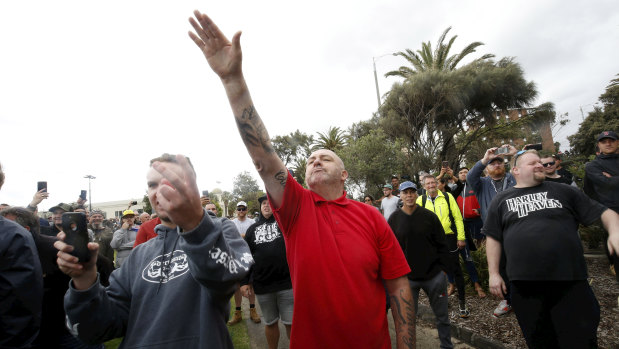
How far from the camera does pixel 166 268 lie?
1728 millimetres

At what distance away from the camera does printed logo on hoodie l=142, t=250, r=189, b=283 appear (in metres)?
1.70

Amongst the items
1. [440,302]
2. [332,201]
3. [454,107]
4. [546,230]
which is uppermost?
[454,107]

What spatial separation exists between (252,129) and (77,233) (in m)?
0.92

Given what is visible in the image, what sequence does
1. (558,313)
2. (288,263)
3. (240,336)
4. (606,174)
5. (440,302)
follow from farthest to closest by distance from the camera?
(240,336)
(606,174)
(440,302)
(558,313)
(288,263)

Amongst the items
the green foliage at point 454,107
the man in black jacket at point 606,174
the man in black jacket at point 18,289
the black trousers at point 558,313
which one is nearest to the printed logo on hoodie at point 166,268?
the man in black jacket at point 18,289

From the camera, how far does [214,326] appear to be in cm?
161

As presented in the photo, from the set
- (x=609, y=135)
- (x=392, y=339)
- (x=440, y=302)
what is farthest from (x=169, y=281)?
(x=609, y=135)

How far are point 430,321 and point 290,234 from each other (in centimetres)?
430

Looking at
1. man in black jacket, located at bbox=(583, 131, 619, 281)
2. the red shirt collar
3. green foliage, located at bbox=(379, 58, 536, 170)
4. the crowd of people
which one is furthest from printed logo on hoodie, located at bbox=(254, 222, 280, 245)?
green foliage, located at bbox=(379, 58, 536, 170)

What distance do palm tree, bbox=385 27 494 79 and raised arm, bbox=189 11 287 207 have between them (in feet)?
75.5

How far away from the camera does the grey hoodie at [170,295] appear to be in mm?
1306

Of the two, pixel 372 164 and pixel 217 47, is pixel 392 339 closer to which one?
pixel 217 47

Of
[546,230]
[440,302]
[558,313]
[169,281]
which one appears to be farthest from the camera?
[440,302]

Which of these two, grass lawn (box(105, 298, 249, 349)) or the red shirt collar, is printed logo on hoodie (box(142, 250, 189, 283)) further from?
grass lawn (box(105, 298, 249, 349))
